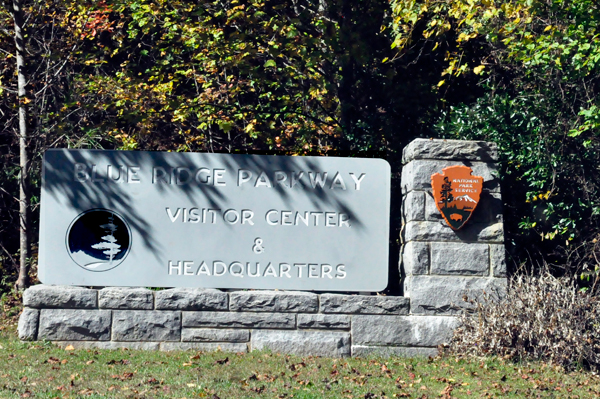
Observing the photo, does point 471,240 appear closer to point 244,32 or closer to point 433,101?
point 433,101

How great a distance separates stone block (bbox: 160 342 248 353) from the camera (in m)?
7.17

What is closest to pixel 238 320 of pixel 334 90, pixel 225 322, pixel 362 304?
pixel 225 322

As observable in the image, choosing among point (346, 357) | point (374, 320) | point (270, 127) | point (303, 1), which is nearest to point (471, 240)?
point (374, 320)

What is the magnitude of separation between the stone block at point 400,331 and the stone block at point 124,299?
2160mm

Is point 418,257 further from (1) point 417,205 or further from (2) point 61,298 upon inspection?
(2) point 61,298

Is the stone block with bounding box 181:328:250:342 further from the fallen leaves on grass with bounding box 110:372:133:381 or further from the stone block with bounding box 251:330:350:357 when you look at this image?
the fallen leaves on grass with bounding box 110:372:133:381

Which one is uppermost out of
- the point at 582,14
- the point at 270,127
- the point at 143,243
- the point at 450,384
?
the point at 582,14

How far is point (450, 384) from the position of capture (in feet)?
19.9

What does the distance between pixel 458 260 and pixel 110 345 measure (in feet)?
12.1

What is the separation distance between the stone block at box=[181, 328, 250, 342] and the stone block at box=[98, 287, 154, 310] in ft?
1.66

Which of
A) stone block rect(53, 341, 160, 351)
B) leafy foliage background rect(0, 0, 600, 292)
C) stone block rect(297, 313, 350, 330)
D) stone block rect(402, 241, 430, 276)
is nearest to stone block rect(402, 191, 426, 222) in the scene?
stone block rect(402, 241, 430, 276)

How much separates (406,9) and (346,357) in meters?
4.52

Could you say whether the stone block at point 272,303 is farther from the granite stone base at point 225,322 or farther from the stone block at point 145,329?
the stone block at point 145,329

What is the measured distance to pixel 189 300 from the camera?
7223 millimetres
